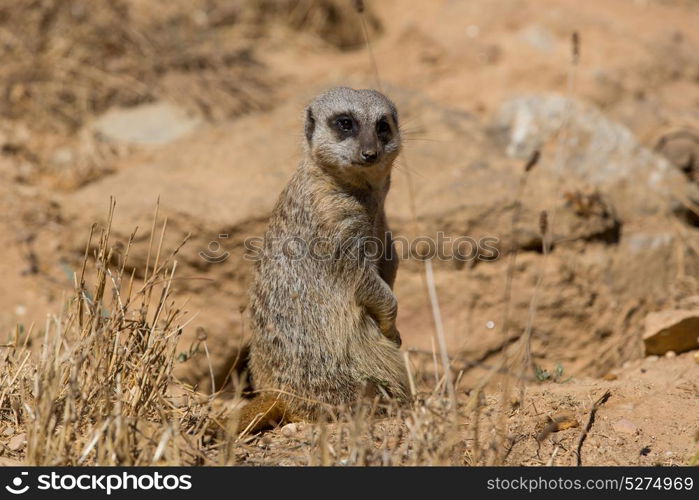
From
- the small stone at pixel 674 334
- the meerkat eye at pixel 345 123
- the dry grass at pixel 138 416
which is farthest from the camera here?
the small stone at pixel 674 334

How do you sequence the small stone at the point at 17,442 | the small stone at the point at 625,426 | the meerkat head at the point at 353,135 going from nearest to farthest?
1. the small stone at the point at 17,442
2. the small stone at the point at 625,426
3. the meerkat head at the point at 353,135

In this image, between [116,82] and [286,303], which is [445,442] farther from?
[116,82]

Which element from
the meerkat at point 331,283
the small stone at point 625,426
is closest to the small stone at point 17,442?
the meerkat at point 331,283

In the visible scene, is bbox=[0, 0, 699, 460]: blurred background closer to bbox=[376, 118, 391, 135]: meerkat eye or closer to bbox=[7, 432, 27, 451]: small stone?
bbox=[376, 118, 391, 135]: meerkat eye

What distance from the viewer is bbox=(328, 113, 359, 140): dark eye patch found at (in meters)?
3.59

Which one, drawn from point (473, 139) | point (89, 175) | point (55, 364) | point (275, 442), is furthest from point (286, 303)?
point (89, 175)

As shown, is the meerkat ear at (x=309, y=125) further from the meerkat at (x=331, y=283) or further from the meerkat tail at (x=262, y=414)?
the meerkat tail at (x=262, y=414)

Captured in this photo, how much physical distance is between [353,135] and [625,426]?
1664 millimetres

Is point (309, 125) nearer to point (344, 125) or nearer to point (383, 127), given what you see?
point (344, 125)

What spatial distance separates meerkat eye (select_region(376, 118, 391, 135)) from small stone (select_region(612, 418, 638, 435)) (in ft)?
5.23

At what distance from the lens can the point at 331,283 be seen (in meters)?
3.56

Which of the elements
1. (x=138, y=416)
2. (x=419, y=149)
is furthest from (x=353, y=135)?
(x=419, y=149)

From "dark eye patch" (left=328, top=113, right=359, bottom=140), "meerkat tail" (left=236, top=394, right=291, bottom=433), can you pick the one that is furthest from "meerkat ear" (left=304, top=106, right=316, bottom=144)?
"meerkat tail" (left=236, top=394, right=291, bottom=433)

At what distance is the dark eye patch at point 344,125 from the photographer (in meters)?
3.59
